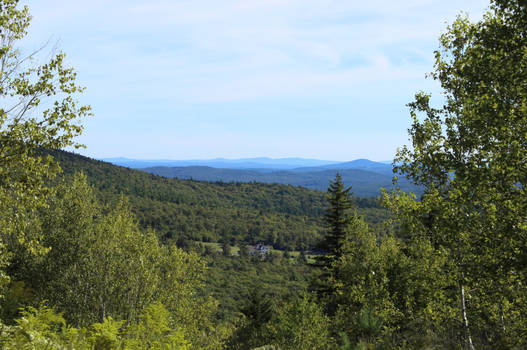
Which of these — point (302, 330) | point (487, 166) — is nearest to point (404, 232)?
point (487, 166)

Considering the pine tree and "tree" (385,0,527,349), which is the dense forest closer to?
"tree" (385,0,527,349)

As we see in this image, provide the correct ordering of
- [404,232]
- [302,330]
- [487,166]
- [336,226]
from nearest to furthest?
[487,166] < [404,232] < [302,330] < [336,226]

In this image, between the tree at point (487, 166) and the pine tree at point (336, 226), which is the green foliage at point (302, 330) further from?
the pine tree at point (336, 226)

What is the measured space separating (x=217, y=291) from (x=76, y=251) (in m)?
119

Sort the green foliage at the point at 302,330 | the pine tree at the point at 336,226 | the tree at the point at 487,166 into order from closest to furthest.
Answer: the tree at the point at 487,166 → the green foliage at the point at 302,330 → the pine tree at the point at 336,226

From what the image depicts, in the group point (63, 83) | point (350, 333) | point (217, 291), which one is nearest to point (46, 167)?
point (63, 83)

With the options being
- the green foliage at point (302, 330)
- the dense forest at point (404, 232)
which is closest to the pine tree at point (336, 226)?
the dense forest at point (404, 232)

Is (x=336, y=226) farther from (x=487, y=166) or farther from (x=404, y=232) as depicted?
(x=487, y=166)

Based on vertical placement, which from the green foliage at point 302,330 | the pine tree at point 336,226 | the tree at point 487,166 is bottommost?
the green foliage at point 302,330

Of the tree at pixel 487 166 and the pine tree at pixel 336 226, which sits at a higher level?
the tree at pixel 487 166

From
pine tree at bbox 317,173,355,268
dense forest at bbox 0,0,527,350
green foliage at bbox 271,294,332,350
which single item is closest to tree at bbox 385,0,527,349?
→ dense forest at bbox 0,0,527,350

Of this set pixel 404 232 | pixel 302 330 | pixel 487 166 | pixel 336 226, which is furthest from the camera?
pixel 336 226

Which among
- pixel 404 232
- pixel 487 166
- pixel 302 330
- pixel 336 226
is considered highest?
pixel 487 166

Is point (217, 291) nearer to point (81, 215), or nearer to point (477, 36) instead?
point (81, 215)
